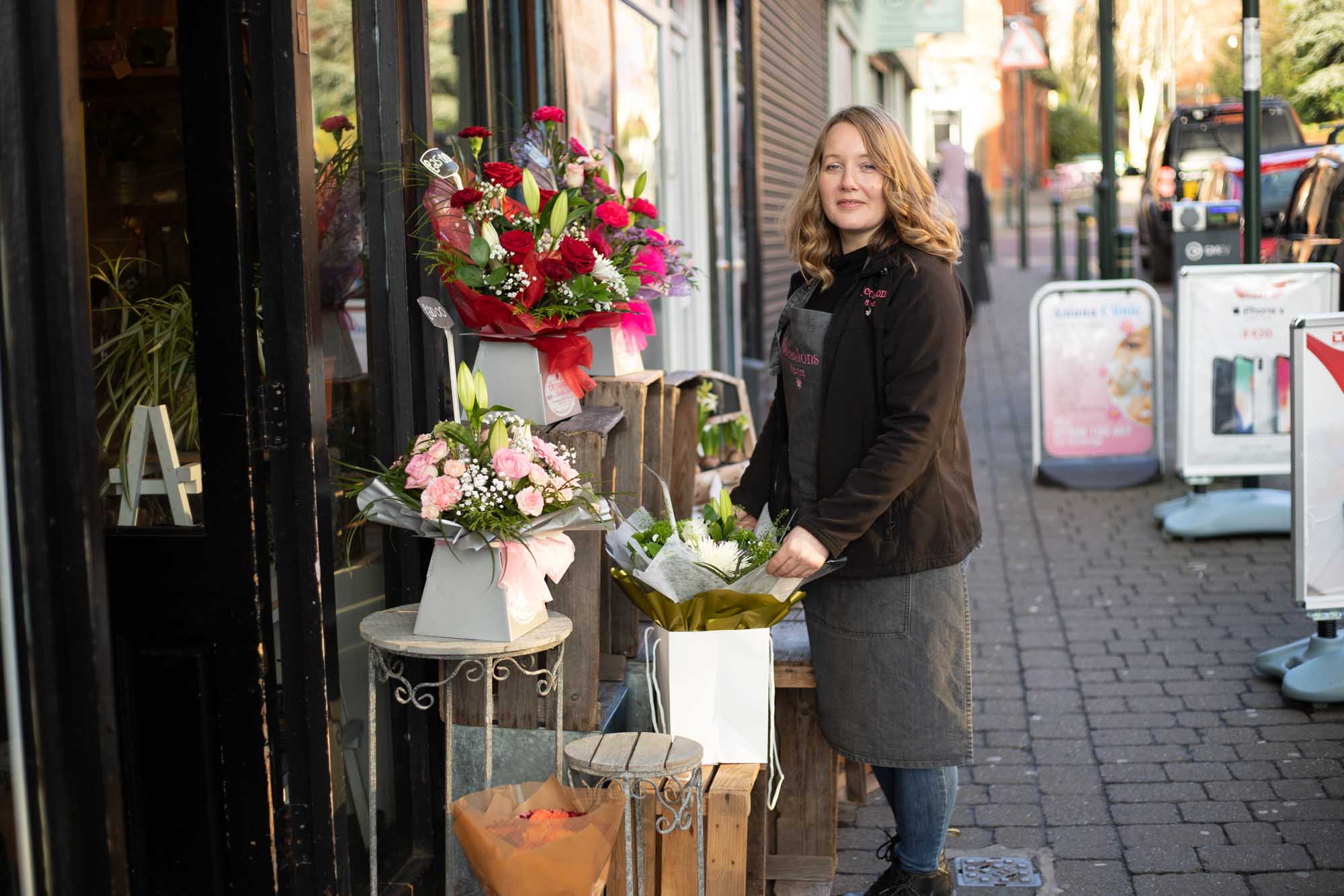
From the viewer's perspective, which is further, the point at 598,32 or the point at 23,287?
the point at 598,32

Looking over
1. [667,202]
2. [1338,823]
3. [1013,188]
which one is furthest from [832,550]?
[1013,188]

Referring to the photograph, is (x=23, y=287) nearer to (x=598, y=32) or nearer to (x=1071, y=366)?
(x=598, y=32)

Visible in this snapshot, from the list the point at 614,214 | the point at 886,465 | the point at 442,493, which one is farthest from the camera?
the point at 614,214

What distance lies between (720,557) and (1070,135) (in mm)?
51145

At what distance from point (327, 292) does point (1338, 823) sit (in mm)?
3082

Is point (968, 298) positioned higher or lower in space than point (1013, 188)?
lower

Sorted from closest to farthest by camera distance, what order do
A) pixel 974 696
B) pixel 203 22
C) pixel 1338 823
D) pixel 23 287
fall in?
pixel 23 287 → pixel 203 22 → pixel 1338 823 → pixel 974 696

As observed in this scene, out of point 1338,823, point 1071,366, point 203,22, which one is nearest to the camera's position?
point 203,22

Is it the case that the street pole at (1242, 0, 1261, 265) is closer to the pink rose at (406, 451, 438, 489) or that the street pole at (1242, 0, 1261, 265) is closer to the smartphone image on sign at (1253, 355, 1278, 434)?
the smartphone image on sign at (1253, 355, 1278, 434)

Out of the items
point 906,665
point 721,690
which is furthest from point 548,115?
point 906,665

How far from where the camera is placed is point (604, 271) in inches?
133

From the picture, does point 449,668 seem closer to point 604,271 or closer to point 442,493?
point 442,493

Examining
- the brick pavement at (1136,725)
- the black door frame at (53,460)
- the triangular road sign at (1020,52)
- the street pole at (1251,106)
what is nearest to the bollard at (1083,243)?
the triangular road sign at (1020,52)

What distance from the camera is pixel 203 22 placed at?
2725mm
